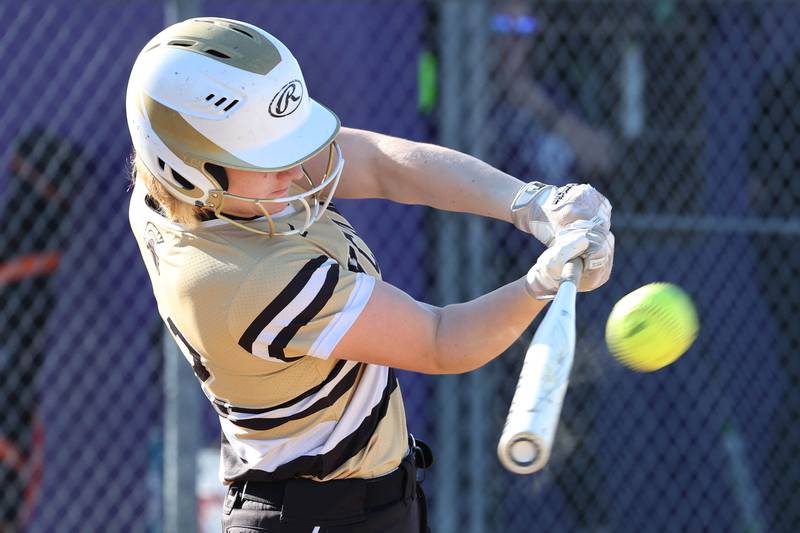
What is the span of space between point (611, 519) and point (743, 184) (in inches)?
66.8

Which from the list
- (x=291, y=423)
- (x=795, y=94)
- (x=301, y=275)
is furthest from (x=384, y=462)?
(x=795, y=94)

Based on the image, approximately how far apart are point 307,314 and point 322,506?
0.52 metres

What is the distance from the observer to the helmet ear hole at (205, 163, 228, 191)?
2.41 metres

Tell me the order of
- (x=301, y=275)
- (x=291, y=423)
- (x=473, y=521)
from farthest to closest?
(x=473, y=521) < (x=291, y=423) < (x=301, y=275)

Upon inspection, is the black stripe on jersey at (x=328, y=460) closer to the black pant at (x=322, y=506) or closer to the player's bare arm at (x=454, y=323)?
the black pant at (x=322, y=506)

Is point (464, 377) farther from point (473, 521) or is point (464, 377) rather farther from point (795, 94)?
point (795, 94)

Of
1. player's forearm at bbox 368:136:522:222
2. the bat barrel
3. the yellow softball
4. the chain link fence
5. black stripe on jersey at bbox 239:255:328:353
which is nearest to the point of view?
the bat barrel

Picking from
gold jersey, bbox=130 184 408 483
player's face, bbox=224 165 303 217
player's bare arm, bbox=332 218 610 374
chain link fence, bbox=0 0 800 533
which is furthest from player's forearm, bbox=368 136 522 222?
chain link fence, bbox=0 0 800 533

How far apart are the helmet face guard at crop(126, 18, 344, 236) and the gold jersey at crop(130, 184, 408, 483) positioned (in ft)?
0.26

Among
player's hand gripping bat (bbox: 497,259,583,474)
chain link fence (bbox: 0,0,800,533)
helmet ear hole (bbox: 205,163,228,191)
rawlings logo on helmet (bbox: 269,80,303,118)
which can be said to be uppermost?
rawlings logo on helmet (bbox: 269,80,303,118)

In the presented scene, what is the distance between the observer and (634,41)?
5.38m

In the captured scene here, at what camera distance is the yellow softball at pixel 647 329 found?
2576 millimetres

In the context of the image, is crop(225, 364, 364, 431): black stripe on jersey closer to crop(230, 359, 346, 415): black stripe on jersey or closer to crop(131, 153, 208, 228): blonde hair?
crop(230, 359, 346, 415): black stripe on jersey

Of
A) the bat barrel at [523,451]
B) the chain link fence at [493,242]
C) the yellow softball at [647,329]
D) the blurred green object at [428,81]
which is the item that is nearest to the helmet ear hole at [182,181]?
the bat barrel at [523,451]
